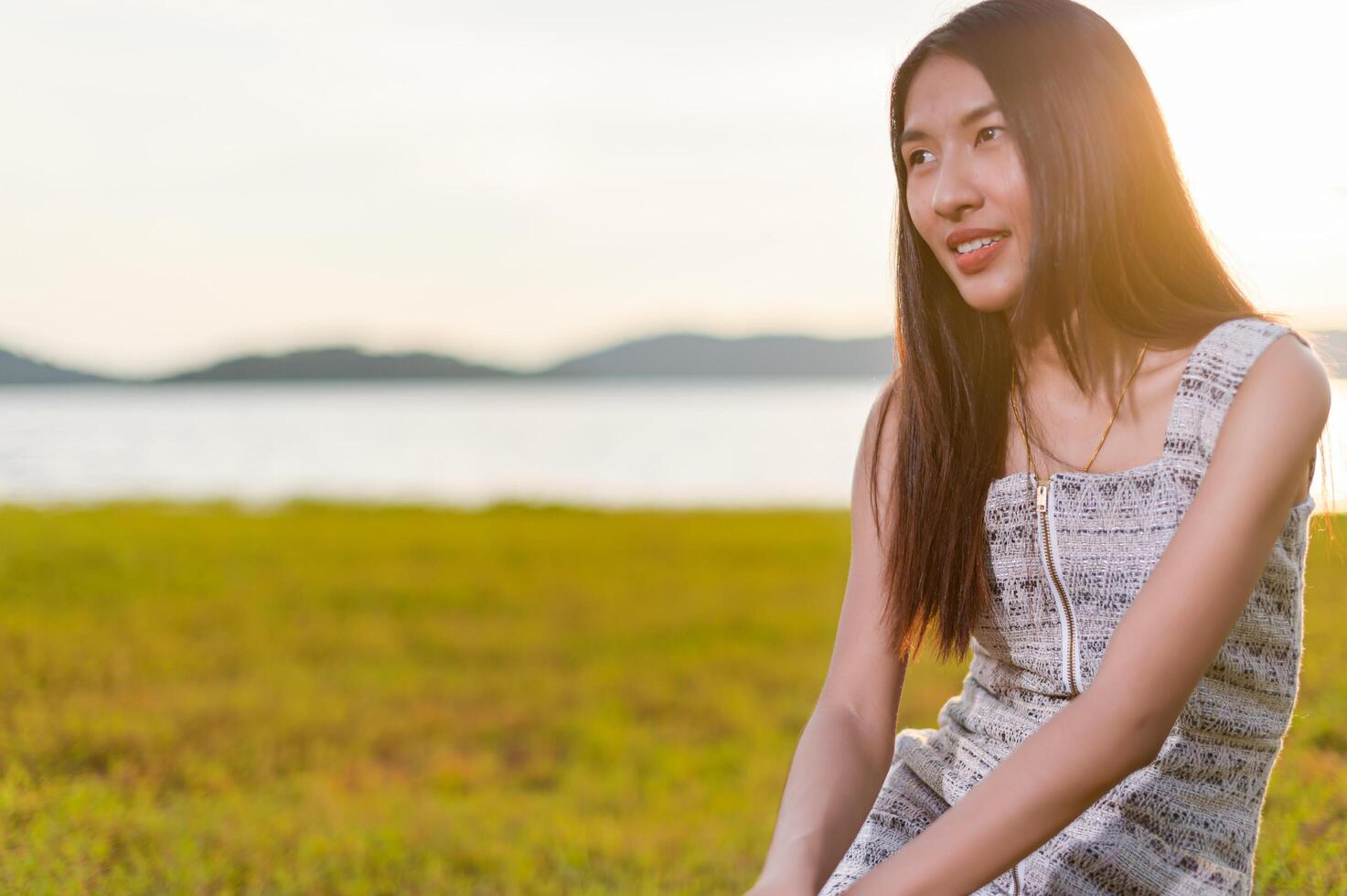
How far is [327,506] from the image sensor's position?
13.6 metres

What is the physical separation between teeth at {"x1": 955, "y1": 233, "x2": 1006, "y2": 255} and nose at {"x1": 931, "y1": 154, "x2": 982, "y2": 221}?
44 mm

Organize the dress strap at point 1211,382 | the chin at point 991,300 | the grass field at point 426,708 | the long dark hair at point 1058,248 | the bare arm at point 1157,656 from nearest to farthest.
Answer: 1. the bare arm at point 1157,656
2. the dress strap at point 1211,382
3. the long dark hair at point 1058,248
4. the chin at point 991,300
5. the grass field at point 426,708

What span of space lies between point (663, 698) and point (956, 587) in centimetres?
434

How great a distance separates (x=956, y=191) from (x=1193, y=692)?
0.79 m

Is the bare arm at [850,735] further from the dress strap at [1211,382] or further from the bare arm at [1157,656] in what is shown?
the dress strap at [1211,382]

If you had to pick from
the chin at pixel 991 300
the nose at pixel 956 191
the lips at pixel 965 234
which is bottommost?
the chin at pixel 991 300

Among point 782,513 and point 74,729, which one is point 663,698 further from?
point 782,513

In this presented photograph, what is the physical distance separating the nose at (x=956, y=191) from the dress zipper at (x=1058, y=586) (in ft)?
1.40

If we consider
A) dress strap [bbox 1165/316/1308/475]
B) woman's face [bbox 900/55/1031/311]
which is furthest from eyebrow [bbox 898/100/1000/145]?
dress strap [bbox 1165/316/1308/475]

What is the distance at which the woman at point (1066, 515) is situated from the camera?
4.69 ft

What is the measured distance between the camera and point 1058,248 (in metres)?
1.64

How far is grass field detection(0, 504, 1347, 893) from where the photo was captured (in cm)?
315

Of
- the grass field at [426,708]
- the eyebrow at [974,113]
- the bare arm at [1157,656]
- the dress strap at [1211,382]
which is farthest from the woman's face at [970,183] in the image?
the grass field at [426,708]

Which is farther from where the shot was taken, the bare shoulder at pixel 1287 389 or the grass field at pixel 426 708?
the grass field at pixel 426 708
